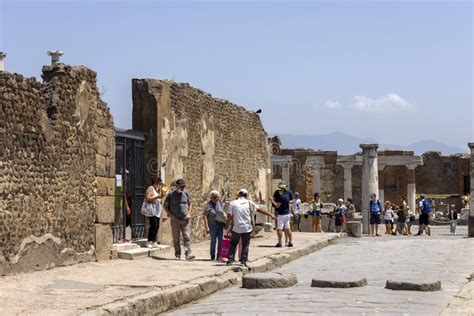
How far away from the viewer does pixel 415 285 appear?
32.9 feet

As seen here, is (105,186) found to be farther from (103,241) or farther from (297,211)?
(297,211)

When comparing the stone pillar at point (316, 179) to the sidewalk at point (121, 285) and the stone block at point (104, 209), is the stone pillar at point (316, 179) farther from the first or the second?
the stone block at point (104, 209)

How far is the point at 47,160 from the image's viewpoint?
12.5m

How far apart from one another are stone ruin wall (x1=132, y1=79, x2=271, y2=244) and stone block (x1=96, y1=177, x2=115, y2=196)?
2.00 m

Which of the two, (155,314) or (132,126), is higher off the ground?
(132,126)

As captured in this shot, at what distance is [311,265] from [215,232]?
169 centimetres

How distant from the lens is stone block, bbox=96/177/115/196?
14.3 metres

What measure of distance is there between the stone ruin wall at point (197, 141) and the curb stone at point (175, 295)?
3816 millimetres

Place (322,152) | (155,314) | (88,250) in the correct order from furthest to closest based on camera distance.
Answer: (322,152)
(88,250)
(155,314)

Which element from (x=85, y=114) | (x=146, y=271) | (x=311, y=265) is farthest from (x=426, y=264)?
(x=85, y=114)

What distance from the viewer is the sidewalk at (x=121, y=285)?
27.6 ft

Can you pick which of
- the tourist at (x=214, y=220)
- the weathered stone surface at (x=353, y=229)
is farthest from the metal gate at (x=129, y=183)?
the weathered stone surface at (x=353, y=229)

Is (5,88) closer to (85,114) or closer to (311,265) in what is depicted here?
(85,114)

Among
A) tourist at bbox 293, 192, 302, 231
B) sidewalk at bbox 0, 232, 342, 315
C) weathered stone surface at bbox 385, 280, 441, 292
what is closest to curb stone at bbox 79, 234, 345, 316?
sidewalk at bbox 0, 232, 342, 315
